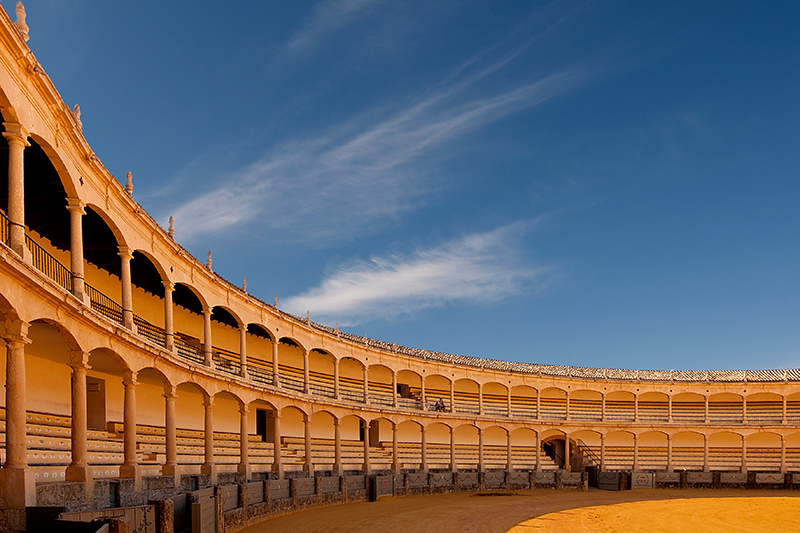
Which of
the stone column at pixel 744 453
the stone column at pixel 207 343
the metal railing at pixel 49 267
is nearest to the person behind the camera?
the metal railing at pixel 49 267

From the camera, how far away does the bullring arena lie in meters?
14.2

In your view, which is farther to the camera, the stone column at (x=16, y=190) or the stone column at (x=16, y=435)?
the stone column at (x=16, y=190)

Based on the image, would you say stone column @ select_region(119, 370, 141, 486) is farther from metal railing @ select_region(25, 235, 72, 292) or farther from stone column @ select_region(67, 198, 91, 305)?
stone column @ select_region(67, 198, 91, 305)

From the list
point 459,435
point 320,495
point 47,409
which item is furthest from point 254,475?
point 459,435

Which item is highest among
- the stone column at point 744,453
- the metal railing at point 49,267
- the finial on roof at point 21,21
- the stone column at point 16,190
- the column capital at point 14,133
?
the finial on roof at point 21,21

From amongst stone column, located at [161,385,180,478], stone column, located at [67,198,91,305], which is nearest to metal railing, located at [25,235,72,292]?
stone column, located at [67,198,91,305]

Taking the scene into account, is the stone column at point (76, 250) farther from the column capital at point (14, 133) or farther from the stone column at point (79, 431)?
the column capital at point (14, 133)

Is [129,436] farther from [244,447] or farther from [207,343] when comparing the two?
[244,447]

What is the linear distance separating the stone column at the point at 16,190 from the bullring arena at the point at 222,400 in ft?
0.12

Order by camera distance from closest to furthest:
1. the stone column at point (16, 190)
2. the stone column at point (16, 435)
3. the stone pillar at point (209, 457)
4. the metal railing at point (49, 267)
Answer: the stone column at point (16, 435)
the stone column at point (16, 190)
the metal railing at point (49, 267)
the stone pillar at point (209, 457)

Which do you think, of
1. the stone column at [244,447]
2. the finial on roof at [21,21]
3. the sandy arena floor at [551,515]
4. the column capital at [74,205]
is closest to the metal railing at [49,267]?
the column capital at [74,205]

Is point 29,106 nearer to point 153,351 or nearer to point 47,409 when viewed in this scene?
point 153,351

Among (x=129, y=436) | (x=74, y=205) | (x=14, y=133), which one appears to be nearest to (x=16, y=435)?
(x=14, y=133)

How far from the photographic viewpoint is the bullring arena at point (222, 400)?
46.5ft
